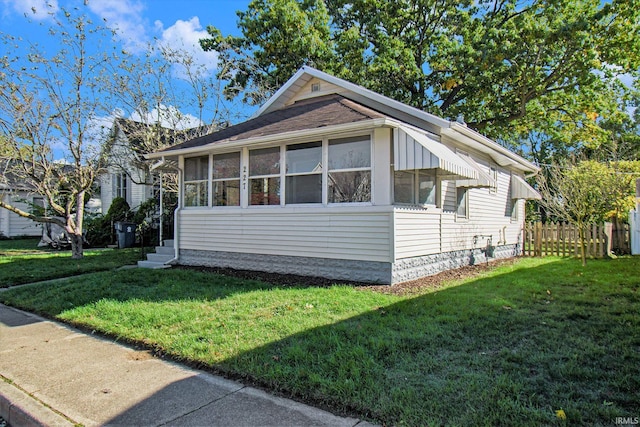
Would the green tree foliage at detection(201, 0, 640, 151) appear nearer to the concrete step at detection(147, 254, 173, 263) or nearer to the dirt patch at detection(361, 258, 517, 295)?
the concrete step at detection(147, 254, 173, 263)

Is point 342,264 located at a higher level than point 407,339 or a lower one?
higher

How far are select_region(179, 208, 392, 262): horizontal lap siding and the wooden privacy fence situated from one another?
9611 mm

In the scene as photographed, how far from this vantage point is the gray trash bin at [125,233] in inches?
645

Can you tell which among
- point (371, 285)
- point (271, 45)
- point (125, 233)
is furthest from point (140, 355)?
point (271, 45)

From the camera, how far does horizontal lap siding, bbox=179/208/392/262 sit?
26.1 ft

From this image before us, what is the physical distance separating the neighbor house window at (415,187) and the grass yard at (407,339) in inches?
84.6

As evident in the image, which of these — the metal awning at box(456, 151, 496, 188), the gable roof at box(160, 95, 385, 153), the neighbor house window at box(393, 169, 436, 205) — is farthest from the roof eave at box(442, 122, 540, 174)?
the gable roof at box(160, 95, 385, 153)

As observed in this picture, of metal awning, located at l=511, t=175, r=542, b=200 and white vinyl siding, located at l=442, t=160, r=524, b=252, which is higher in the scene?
metal awning, located at l=511, t=175, r=542, b=200

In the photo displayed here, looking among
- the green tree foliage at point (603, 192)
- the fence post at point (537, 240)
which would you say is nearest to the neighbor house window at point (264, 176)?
the fence post at point (537, 240)

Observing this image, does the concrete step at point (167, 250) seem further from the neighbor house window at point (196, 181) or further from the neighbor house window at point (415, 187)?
the neighbor house window at point (415, 187)

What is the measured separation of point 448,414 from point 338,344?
1597mm

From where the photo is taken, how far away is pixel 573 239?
14172 millimetres

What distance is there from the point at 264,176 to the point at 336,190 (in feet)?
6.80

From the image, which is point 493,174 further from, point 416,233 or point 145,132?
point 145,132
